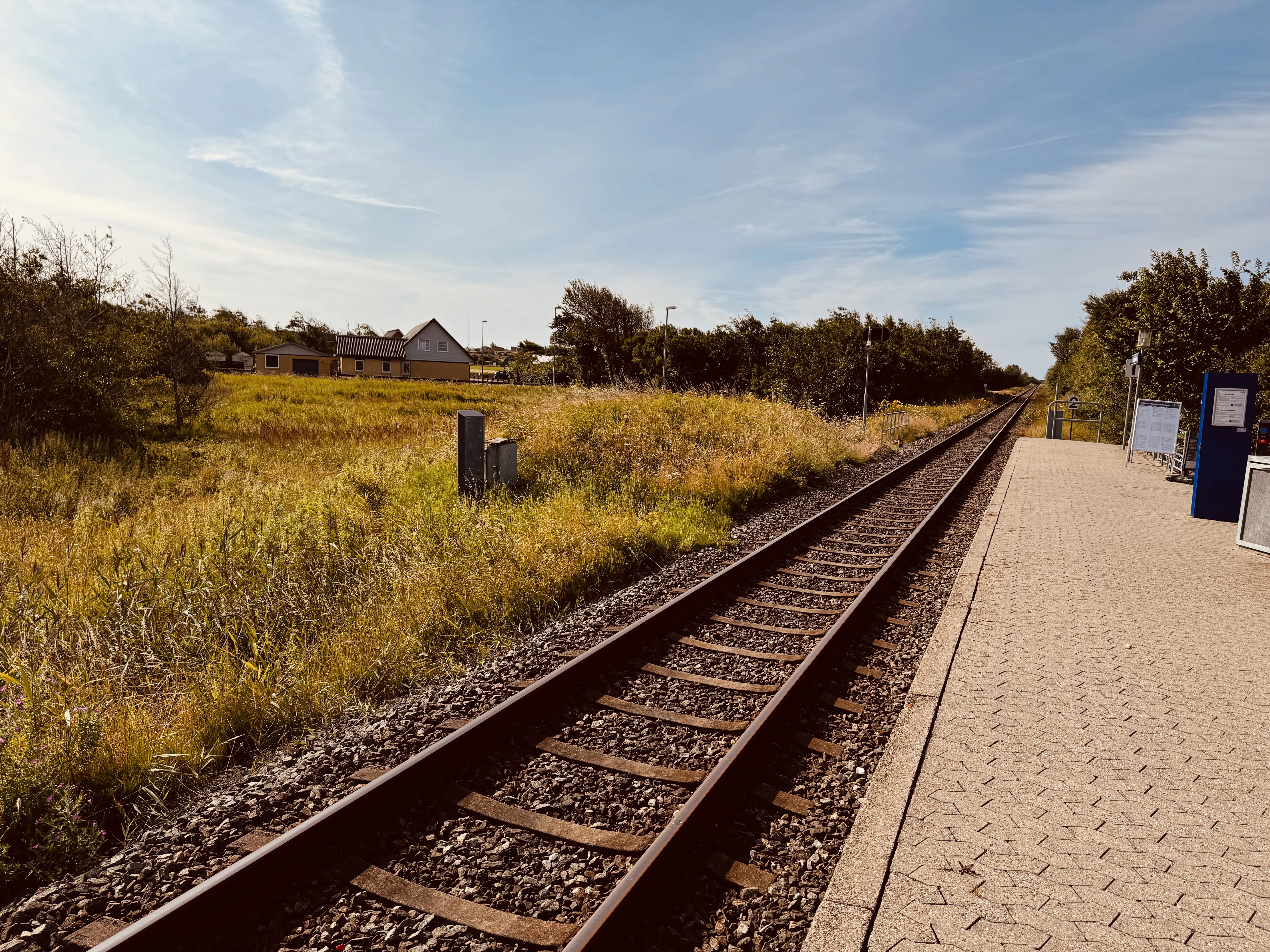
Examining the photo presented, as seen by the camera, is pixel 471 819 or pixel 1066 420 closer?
pixel 471 819

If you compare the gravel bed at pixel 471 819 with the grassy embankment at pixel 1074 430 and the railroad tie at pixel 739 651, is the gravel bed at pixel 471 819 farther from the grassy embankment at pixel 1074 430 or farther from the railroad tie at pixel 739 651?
the grassy embankment at pixel 1074 430

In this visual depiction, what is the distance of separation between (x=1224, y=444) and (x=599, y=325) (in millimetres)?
53425

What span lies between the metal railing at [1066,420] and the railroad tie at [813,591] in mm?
24676

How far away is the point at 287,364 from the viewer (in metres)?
79.9

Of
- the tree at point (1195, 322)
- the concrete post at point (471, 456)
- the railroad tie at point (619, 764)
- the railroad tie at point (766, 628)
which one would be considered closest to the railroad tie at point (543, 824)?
the railroad tie at point (619, 764)

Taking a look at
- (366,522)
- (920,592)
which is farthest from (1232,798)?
(366,522)

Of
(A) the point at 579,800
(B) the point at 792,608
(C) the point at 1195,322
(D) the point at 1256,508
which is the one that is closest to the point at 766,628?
(B) the point at 792,608

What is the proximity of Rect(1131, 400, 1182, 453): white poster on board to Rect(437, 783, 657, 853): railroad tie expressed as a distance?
17472 mm

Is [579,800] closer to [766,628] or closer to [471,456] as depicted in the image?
[766,628]

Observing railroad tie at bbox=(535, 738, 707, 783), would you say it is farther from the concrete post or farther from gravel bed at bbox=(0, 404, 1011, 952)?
the concrete post

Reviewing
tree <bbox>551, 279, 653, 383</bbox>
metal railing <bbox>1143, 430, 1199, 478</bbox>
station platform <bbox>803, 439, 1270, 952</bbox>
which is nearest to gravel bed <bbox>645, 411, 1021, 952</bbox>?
station platform <bbox>803, 439, 1270, 952</bbox>

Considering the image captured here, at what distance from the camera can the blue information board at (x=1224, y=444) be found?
10.5m

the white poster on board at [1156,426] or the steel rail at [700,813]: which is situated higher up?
the white poster on board at [1156,426]

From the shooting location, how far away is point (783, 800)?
3447mm
